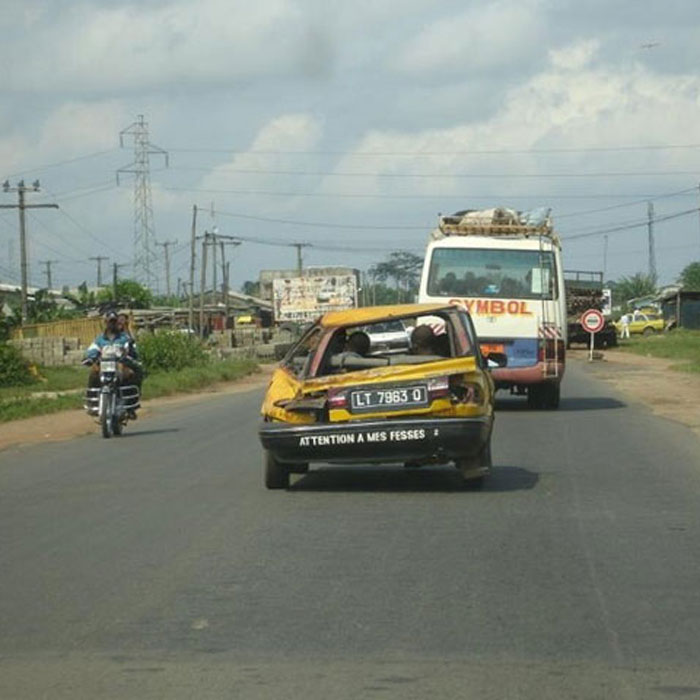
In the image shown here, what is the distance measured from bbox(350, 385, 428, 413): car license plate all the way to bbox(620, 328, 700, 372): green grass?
94.6 feet

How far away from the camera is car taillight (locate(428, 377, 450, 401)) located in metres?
12.0

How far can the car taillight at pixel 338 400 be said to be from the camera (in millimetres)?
12125

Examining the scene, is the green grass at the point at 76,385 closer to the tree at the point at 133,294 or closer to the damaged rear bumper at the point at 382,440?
the damaged rear bumper at the point at 382,440

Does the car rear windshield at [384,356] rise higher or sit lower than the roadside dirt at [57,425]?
higher

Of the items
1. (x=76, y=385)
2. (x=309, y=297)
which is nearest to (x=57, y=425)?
(x=76, y=385)

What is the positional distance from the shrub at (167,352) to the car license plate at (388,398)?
1111 inches

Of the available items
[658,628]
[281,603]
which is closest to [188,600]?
[281,603]

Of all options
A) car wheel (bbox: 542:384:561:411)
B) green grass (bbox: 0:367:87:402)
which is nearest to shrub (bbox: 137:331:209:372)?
green grass (bbox: 0:367:87:402)

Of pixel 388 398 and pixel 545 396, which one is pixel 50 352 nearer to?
pixel 545 396

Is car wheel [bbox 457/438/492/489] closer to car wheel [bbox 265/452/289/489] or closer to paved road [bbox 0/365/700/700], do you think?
paved road [bbox 0/365/700/700]

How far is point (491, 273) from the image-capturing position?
24.1m

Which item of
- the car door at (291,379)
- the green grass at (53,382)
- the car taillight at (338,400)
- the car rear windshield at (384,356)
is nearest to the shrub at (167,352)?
the green grass at (53,382)

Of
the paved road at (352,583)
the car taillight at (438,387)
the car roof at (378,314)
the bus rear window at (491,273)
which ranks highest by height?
the bus rear window at (491,273)

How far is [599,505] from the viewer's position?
1152 centimetres
